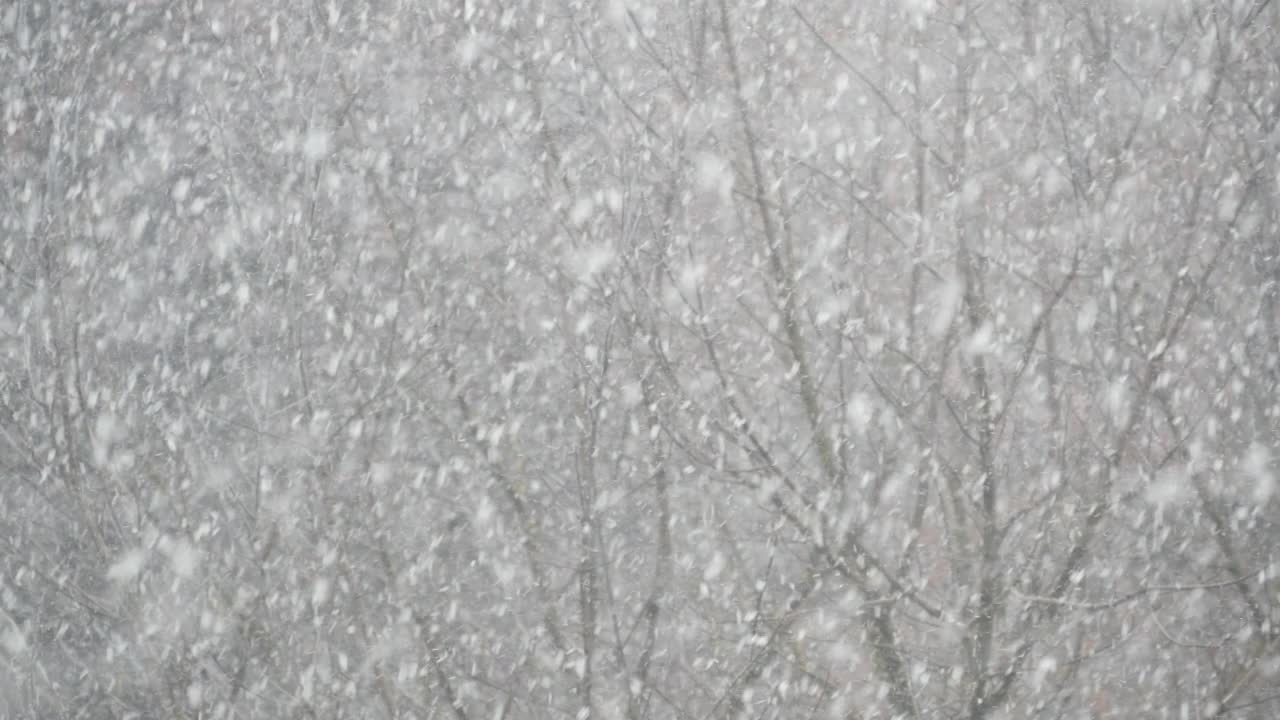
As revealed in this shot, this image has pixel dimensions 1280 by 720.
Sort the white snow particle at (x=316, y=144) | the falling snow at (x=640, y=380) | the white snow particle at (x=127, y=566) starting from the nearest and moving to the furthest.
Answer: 1. the white snow particle at (x=127, y=566)
2. the falling snow at (x=640, y=380)
3. the white snow particle at (x=316, y=144)

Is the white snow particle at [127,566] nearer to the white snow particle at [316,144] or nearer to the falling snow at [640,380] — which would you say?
the falling snow at [640,380]

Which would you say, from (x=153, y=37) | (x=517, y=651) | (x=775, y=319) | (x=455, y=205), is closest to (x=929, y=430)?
(x=775, y=319)

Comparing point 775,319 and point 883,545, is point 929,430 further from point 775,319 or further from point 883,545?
point 883,545

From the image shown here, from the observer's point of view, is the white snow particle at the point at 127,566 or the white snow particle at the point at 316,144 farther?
the white snow particle at the point at 316,144

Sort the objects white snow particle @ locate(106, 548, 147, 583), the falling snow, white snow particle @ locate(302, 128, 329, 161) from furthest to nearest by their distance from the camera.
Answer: white snow particle @ locate(302, 128, 329, 161) → the falling snow → white snow particle @ locate(106, 548, 147, 583)

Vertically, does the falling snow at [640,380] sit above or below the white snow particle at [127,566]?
above

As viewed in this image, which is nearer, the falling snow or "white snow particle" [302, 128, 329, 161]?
the falling snow

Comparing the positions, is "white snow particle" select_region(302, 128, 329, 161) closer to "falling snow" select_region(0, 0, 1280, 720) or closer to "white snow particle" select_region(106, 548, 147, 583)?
"falling snow" select_region(0, 0, 1280, 720)

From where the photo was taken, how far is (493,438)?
181 inches

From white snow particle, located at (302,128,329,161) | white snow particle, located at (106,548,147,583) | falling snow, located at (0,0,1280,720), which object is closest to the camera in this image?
white snow particle, located at (106,548,147,583)

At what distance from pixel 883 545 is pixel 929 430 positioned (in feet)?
3.73

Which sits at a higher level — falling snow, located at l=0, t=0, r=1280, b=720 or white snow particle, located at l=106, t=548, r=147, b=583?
falling snow, located at l=0, t=0, r=1280, b=720

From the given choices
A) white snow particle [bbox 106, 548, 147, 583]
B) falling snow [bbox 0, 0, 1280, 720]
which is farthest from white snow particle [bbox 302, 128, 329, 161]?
white snow particle [bbox 106, 548, 147, 583]

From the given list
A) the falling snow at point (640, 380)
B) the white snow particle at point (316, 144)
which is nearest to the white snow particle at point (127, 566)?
the falling snow at point (640, 380)
